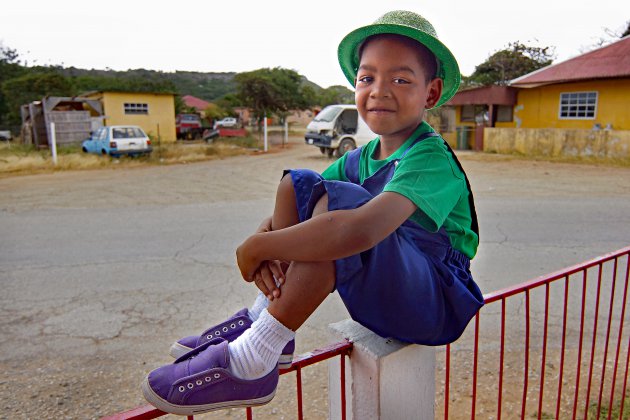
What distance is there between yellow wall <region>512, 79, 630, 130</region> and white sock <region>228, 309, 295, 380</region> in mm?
19672

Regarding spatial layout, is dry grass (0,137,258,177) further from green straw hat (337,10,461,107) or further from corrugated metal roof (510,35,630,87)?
green straw hat (337,10,461,107)

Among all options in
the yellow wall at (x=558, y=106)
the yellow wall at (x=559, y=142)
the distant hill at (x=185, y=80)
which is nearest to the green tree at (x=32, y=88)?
the yellow wall at (x=559, y=142)

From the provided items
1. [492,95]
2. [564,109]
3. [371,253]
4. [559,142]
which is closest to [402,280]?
[371,253]

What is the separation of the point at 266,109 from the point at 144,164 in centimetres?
1492

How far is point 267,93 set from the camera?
2917cm

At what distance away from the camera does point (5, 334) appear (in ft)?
13.4

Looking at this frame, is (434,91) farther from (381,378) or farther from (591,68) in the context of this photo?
(591,68)

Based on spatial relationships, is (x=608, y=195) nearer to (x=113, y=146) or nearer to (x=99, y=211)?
(x=99, y=211)

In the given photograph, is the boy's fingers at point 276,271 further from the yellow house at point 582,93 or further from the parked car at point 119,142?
the yellow house at point 582,93

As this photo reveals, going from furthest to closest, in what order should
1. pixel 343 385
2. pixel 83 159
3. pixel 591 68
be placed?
1. pixel 591 68
2. pixel 83 159
3. pixel 343 385

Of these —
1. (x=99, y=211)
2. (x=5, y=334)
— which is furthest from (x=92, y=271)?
(x=99, y=211)

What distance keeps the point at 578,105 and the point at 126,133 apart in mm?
16369

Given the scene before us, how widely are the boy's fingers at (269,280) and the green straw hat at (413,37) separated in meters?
0.81

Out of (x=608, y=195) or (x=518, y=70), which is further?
(x=518, y=70)
